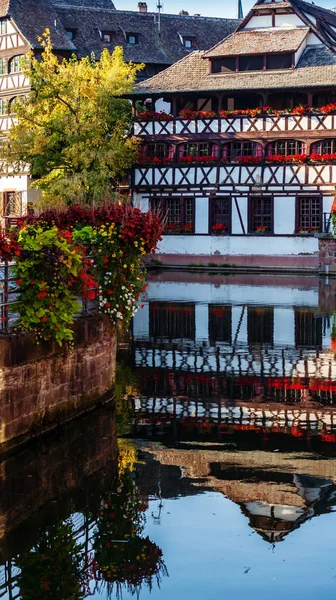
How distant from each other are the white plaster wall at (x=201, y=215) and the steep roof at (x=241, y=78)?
489 centimetres

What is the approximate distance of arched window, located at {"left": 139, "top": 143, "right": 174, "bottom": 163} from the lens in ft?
166

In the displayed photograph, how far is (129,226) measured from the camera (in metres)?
16.8

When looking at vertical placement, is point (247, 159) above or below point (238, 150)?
below

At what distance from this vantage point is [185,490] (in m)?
11.9

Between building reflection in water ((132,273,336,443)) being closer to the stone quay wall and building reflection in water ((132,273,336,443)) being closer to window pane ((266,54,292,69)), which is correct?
the stone quay wall

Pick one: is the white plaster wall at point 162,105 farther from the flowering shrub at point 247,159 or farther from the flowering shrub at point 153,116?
the flowering shrub at point 247,159

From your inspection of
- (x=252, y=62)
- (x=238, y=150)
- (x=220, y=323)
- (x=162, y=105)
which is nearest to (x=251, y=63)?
(x=252, y=62)

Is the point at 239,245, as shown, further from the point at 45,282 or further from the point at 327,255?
the point at 45,282

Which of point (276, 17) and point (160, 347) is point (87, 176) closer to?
point (276, 17)

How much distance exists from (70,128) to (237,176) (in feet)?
24.8

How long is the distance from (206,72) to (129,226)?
35.4 m

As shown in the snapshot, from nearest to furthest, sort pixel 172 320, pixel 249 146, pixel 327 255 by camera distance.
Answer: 1. pixel 172 320
2. pixel 327 255
3. pixel 249 146

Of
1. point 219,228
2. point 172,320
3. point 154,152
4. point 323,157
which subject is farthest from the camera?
point 154,152

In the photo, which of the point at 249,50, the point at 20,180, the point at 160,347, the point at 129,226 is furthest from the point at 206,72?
the point at 129,226
